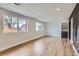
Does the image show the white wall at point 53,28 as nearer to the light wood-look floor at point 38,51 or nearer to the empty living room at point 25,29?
the empty living room at point 25,29

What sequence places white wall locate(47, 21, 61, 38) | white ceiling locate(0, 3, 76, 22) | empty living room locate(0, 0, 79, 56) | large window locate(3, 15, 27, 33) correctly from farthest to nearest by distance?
white wall locate(47, 21, 61, 38) → large window locate(3, 15, 27, 33) → empty living room locate(0, 0, 79, 56) → white ceiling locate(0, 3, 76, 22)

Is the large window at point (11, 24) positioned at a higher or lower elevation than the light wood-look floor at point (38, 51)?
higher

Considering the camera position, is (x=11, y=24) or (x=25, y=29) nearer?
(x=11, y=24)

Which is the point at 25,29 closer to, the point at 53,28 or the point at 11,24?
the point at 11,24

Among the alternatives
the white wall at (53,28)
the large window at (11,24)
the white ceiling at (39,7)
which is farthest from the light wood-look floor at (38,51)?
the white wall at (53,28)

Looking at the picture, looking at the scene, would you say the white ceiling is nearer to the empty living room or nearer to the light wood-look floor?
the empty living room

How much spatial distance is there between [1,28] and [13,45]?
49.9 inches

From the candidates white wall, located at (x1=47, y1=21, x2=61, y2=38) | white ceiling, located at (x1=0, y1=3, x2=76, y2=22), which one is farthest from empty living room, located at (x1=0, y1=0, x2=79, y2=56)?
white wall, located at (x1=47, y1=21, x2=61, y2=38)

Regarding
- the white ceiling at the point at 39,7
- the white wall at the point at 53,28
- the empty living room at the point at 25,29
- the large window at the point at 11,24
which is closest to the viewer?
the white ceiling at the point at 39,7

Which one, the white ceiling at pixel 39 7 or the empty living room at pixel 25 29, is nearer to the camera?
the white ceiling at pixel 39 7

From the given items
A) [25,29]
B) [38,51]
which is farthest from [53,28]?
[38,51]

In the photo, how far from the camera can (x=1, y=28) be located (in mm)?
4910

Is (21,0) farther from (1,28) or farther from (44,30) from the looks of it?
(44,30)

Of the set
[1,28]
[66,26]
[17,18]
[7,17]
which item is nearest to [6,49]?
[1,28]
